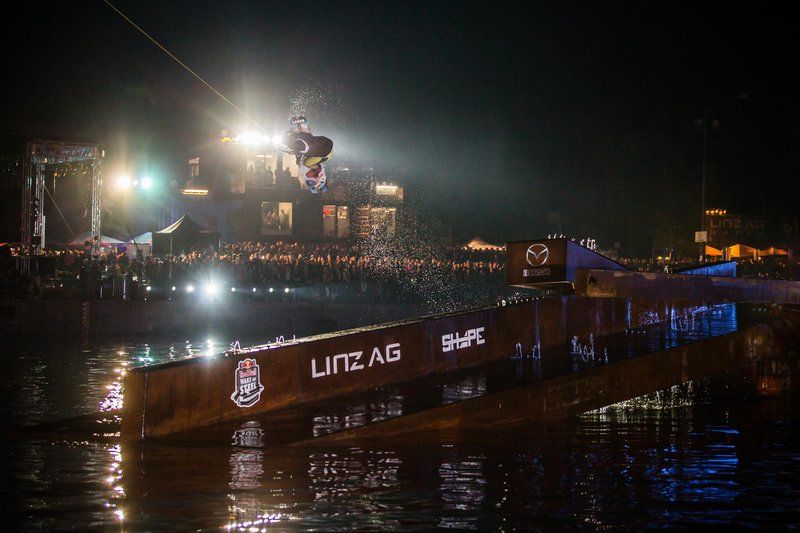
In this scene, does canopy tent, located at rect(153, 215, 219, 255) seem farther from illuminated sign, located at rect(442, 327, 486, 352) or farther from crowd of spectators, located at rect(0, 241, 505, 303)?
illuminated sign, located at rect(442, 327, 486, 352)

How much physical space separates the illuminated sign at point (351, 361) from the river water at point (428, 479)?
6.49 feet

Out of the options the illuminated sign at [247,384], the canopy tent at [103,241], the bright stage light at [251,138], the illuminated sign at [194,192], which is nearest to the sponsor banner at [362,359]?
the illuminated sign at [247,384]

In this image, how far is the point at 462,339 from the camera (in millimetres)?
14680

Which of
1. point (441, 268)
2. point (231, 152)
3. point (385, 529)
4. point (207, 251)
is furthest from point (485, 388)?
point (231, 152)

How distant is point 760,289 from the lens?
17766 mm

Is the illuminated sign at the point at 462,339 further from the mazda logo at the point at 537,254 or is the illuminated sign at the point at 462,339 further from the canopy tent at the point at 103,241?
the canopy tent at the point at 103,241

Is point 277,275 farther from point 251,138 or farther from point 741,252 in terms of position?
point 741,252

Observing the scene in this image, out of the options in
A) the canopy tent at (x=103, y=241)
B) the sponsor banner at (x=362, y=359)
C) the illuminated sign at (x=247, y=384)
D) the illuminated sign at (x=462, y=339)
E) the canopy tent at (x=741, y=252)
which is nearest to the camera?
the illuminated sign at (x=247, y=384)

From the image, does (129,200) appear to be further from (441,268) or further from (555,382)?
(555,382)

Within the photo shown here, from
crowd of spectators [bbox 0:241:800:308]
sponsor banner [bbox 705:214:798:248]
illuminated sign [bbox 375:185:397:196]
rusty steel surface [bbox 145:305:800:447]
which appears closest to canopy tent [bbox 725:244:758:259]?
sponsor banner [bbox 705:214:798:248]

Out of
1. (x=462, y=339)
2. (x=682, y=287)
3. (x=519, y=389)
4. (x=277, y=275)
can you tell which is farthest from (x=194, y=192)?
(x=519, y=389)

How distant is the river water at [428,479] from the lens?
7953 mm

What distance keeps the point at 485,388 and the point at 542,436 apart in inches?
48.6

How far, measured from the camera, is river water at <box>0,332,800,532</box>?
7.95 meters
